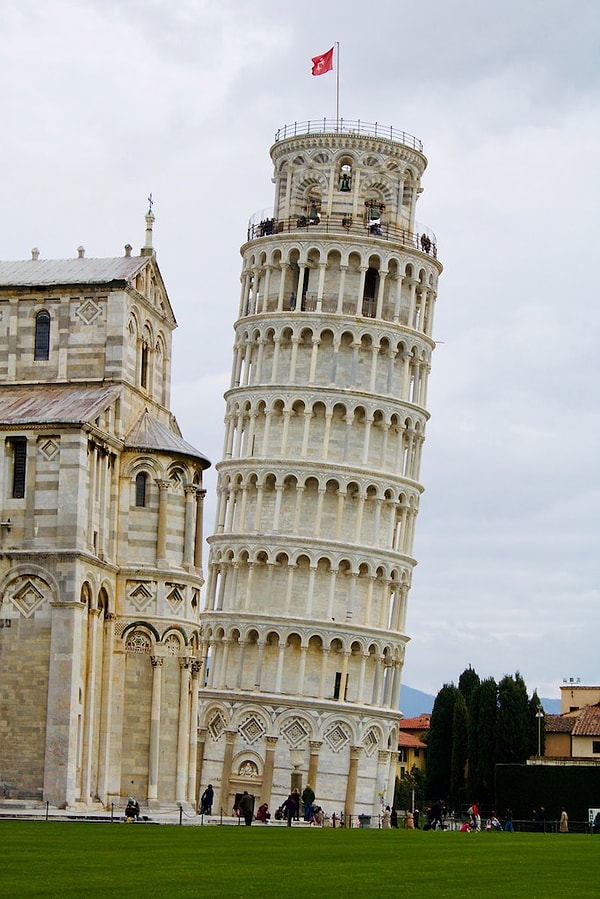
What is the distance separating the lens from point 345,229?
94438mm

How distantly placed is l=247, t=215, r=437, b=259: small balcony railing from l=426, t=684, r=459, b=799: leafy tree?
Result: 3157cm

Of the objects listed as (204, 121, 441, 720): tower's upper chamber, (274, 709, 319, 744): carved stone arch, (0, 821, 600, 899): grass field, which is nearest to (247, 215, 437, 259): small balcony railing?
(204, 121, 441, 720): tower's upper chamber

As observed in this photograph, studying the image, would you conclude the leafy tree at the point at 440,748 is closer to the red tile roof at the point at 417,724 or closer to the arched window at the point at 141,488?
the red tile roof at the point at 417,724

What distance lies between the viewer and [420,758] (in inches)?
5994

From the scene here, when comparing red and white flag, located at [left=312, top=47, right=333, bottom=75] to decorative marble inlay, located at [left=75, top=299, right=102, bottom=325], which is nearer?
decorative marble inlay, located at [left=75, top=299, right=102, bottom=325]

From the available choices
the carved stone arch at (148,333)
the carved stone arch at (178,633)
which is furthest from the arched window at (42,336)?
the carved stone arch at (178,633)

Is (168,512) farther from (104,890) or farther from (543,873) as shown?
(104,890)

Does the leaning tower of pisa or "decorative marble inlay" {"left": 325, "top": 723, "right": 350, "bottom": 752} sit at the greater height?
the leaning tower of pisa

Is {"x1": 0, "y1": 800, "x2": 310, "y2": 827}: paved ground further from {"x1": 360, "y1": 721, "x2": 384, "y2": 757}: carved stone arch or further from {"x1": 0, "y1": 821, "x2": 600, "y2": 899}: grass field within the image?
{"x1": 360, "y1": 721, "x2": 384, "y2": 757}: carved stone arch

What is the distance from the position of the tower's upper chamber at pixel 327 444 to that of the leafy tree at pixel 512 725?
34.3 ft

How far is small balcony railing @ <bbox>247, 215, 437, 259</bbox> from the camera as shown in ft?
310

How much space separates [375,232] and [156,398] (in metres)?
32.0

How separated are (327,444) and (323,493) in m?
2.60

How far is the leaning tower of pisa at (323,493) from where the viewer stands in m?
90.3
